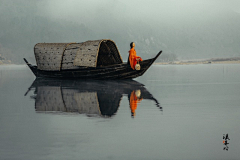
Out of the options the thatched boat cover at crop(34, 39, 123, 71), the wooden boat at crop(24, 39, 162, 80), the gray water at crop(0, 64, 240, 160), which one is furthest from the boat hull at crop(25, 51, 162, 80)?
the gray water at crop(0, 64, 240, 160)

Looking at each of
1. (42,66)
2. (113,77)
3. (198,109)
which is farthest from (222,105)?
(42,66)

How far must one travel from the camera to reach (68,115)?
884cm

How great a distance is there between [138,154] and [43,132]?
2.42m

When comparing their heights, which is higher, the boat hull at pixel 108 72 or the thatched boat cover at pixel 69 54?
the thatched boat cover at pixel 69 54

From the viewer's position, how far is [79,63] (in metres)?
22.6

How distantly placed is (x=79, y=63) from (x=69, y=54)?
1.66m

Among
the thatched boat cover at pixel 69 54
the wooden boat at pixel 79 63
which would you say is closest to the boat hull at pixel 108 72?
the wooden boat at pixel 79 63

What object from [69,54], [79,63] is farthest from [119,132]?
[69,54]

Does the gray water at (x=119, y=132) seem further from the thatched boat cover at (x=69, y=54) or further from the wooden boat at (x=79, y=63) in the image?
the thatched boat cover at (x=69, y=54)

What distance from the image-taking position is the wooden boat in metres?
22.4

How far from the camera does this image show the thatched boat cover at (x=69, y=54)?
2253 centimetres

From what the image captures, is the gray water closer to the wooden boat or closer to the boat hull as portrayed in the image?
the boat hull

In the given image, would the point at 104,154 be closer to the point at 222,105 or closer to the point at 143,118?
the point at 143,118

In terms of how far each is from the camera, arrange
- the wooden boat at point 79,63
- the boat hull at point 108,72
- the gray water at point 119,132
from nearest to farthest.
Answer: the gray water at point 119,132
the boat hull at point 108,72
the wooden boat at point 79,63
